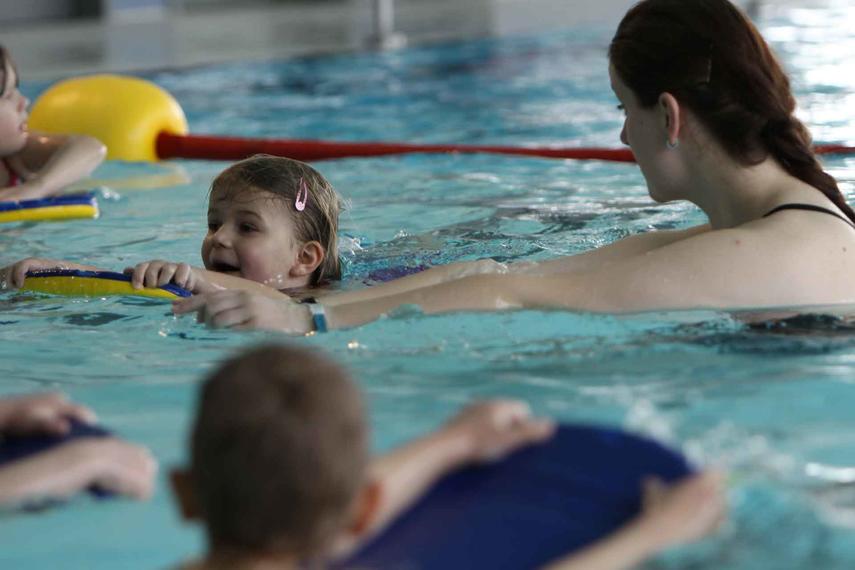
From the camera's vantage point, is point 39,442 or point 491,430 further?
point 39,442

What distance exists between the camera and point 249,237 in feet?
12.4

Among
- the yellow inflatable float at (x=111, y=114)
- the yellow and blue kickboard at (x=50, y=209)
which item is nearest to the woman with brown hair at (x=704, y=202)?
the yellow and blue kickboard at (x=50, y=209)

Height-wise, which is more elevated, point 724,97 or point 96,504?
point 724,97

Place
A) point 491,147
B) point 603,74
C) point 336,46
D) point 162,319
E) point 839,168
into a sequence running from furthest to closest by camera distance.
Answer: point 336,46
point 603,74
point 491,147
point 839,168
point 162,319

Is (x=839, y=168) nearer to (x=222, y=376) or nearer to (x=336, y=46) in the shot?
(x=222, y=376)

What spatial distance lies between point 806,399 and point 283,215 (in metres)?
1.71

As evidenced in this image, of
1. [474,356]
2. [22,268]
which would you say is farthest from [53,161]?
[474,356]

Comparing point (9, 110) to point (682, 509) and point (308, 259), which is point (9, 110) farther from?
point (682, 509)

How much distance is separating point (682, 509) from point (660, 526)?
1.7 inches

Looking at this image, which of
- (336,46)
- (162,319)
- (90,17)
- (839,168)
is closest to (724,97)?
(162,319)

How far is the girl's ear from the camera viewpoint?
3.86m

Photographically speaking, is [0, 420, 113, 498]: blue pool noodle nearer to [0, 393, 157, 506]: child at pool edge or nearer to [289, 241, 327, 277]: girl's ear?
[0, 393, 157, 506]: child at pool edge

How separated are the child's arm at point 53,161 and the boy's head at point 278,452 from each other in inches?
152

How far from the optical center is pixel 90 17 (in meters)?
14.6
